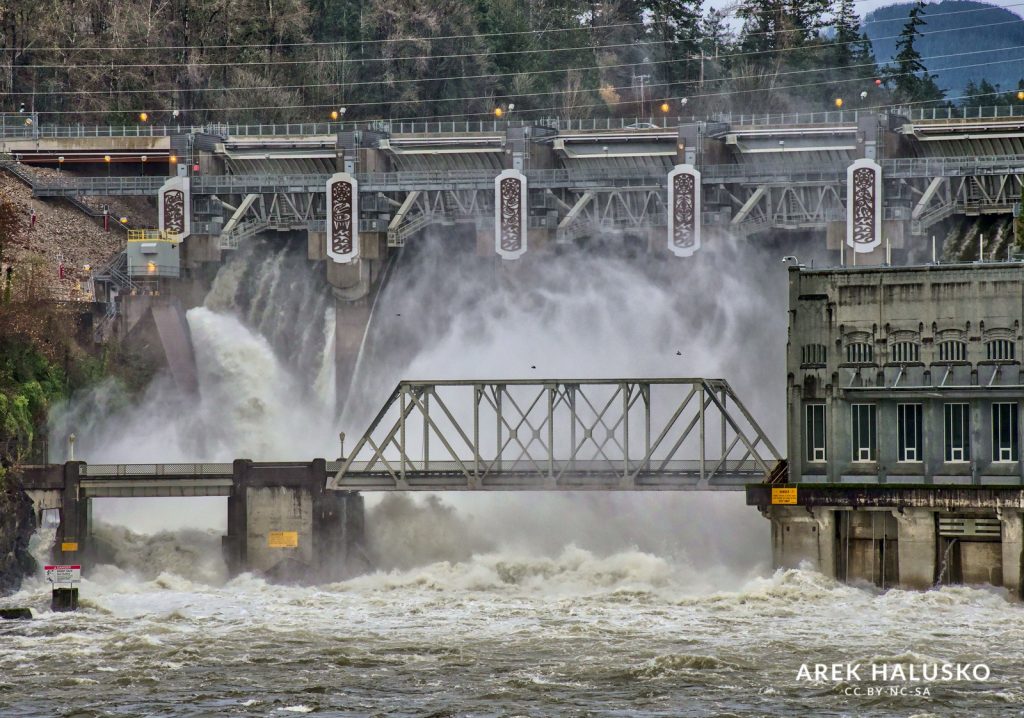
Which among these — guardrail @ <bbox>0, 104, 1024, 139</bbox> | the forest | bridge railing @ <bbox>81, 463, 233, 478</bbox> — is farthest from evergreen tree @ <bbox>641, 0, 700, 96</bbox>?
bridge railing @ <bbox>81, 463, 233, 478</bbox>

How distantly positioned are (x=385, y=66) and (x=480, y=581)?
Answer: 88.5 m

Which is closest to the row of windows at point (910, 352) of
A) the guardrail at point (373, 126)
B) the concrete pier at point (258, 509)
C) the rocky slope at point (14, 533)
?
the concrete pier at point (258, 509)

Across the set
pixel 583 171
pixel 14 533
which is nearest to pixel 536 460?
pixel 14 533

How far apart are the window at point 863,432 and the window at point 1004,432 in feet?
16.3

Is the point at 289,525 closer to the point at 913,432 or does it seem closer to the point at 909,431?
the point at 909,431

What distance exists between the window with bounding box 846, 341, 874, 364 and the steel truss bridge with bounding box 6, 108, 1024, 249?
108 ft

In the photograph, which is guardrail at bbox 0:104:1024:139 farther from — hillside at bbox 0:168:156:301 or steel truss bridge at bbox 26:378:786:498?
steel truss bridge at bbox 26:378:786:498

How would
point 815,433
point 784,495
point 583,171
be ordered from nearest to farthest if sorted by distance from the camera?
point 784,495, point 815,433, point 583,171

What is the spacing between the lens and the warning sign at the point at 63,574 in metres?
88.5

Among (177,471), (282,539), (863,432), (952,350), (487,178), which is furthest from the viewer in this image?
(487,178)

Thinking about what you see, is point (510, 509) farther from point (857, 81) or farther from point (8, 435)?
point (857, 81)

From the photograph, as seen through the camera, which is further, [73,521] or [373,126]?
[373,126]

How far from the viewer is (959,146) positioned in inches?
4953

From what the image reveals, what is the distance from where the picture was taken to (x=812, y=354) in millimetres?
89500
